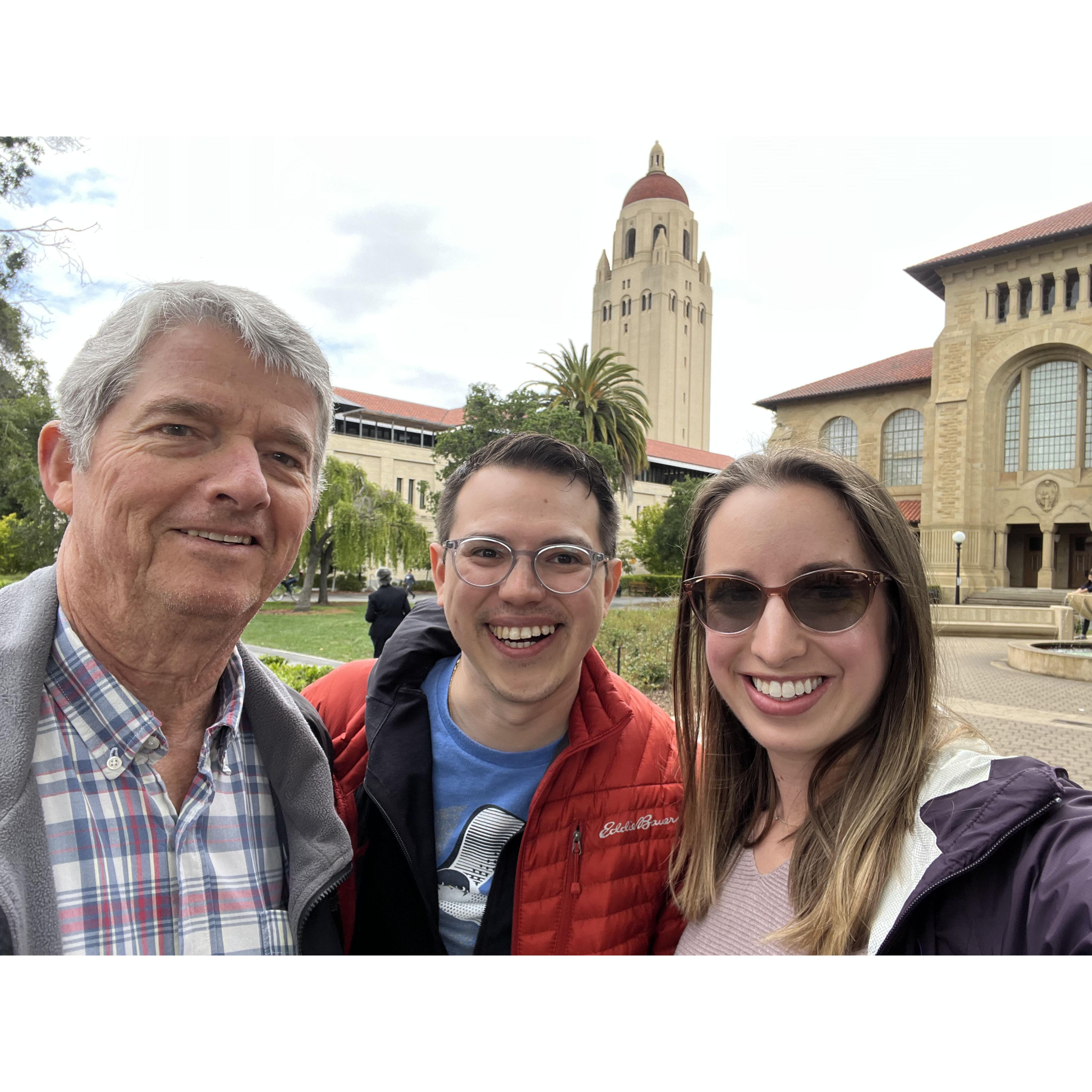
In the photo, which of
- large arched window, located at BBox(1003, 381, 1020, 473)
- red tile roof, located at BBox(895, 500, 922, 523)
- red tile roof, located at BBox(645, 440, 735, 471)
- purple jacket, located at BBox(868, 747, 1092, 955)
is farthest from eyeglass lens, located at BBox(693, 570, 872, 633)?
red tile roof, located at BBox(645, 440, 735, 471)

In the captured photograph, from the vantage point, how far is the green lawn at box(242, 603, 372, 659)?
556 inches

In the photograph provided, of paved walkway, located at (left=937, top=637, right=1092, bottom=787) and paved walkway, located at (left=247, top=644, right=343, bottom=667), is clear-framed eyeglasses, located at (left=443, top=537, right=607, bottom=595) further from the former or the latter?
paved walkway, located at (left=247, top=644, right=343, bottom=667)

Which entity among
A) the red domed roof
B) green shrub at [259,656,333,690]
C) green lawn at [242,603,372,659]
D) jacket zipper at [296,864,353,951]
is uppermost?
the red domed roof

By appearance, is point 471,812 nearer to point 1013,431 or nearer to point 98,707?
point 98,707

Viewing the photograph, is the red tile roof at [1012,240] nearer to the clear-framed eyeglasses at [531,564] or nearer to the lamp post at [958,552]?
the lamp post at [958,552]

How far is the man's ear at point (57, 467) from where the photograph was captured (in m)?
1.32

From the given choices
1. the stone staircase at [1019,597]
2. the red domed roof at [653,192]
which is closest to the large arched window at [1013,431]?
the stone staircase at [1019,597]

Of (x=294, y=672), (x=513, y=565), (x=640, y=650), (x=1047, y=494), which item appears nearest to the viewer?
(x=513, y=565)

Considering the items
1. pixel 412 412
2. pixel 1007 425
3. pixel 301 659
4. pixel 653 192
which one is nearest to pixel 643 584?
pixel 412 412

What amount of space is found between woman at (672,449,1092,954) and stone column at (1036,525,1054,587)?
3396cm

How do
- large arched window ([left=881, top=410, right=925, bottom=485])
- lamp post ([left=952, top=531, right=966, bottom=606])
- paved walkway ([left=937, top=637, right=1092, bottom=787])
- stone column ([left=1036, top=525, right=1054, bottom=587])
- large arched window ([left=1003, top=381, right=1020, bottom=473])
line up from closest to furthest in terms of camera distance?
paved walkway ([left=937, top=637, right=1092, bottom=787]) < lamp post ([left=952, top=531, right=966, bottom=606]) < stone column ([left=1036, top=525, right=1054, bottom=587]) < large arched window ([left=1003, top=381, right=1020, bottom=473]) < large arched window ([left=881, top=410, right=925, bottom=485])

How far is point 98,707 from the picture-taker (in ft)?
4.16

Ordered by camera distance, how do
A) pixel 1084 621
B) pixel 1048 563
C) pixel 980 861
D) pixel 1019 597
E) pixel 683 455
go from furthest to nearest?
pixel 683 455
pixel 1048 563
pixel 1019 597
pixel 1084 621
pixel 980 861

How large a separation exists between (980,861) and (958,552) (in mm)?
28794
